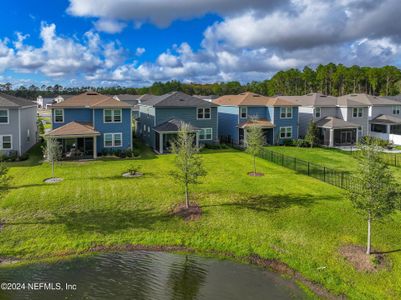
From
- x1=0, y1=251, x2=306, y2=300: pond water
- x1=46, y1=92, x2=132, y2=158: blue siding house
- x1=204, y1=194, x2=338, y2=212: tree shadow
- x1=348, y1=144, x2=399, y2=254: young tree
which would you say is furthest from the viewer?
x1=46, y1=92, x2=132, y2=158: blue siding house

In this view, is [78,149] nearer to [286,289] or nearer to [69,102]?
[69,102]

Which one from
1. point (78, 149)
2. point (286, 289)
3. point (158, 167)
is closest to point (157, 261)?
point (286, 289)

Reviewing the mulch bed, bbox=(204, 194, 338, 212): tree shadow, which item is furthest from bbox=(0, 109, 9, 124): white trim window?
bbox=(204, 194, 338, 212): tree shadow

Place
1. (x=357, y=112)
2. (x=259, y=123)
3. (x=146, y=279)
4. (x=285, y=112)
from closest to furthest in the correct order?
1. (x=146, y=279)
2. (x=259, y=123)
3. (x=285, y=112)
4. (x=357, y=112)

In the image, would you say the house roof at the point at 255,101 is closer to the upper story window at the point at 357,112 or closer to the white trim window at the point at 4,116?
the upper story window at the point at 357,112

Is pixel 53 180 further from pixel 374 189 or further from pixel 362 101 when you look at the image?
pixel 362 101

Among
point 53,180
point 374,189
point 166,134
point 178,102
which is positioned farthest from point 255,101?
point 374,189

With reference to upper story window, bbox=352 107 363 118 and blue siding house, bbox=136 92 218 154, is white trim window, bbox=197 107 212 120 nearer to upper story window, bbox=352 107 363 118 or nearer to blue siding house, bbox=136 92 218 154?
blue siding house, bbox=136 92 218 154
